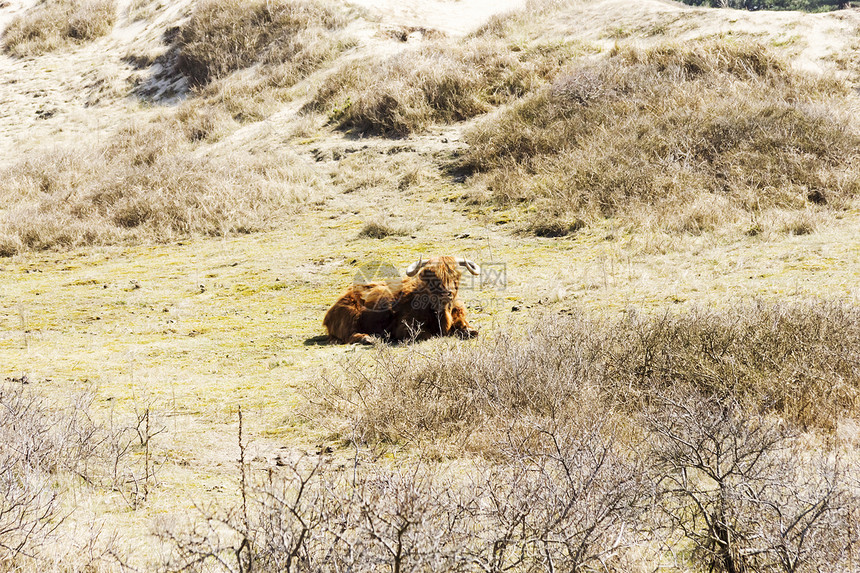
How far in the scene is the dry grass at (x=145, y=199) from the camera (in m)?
12.2

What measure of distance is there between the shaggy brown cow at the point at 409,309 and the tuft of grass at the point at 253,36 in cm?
1508

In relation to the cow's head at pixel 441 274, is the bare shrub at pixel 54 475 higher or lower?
higher

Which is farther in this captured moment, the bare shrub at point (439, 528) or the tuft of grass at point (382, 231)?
the tuft of grass at point (382, 231)

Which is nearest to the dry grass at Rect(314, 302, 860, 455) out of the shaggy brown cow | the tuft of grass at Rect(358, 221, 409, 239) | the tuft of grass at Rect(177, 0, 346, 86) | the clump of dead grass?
the shaggy brown cow

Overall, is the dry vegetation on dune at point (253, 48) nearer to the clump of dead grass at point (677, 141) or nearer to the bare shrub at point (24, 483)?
the clump of dead grass at point (677, 141)

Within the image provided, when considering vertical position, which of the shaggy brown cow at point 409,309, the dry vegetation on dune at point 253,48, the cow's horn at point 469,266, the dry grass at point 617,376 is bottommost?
the shaggy brown cow at point 409,309

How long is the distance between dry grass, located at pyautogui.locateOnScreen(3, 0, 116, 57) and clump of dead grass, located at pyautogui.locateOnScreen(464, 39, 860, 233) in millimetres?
20991

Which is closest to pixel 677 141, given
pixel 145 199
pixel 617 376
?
pixel 617 376

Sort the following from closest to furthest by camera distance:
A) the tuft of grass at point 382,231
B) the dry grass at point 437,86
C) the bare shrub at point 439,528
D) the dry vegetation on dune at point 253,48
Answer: the bare shrub at point 439,528, the tuft of grass at point 382,231, the dry grass at point 437,86, the dry vegetation on dune at point 253,48

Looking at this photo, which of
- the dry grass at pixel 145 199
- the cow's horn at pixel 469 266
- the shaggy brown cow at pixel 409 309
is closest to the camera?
the shaggy brown cow at pixel 409 309

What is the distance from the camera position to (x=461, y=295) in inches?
333

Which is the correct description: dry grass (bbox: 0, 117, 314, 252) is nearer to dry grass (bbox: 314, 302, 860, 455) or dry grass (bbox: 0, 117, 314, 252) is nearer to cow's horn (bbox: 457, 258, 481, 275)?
cow's horn (bbox: 457, 258, 481, 275)

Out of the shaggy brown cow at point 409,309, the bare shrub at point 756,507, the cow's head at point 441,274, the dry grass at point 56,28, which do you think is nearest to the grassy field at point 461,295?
the bare shrub at point 756,507

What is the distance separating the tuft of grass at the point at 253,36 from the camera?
20.9 m
